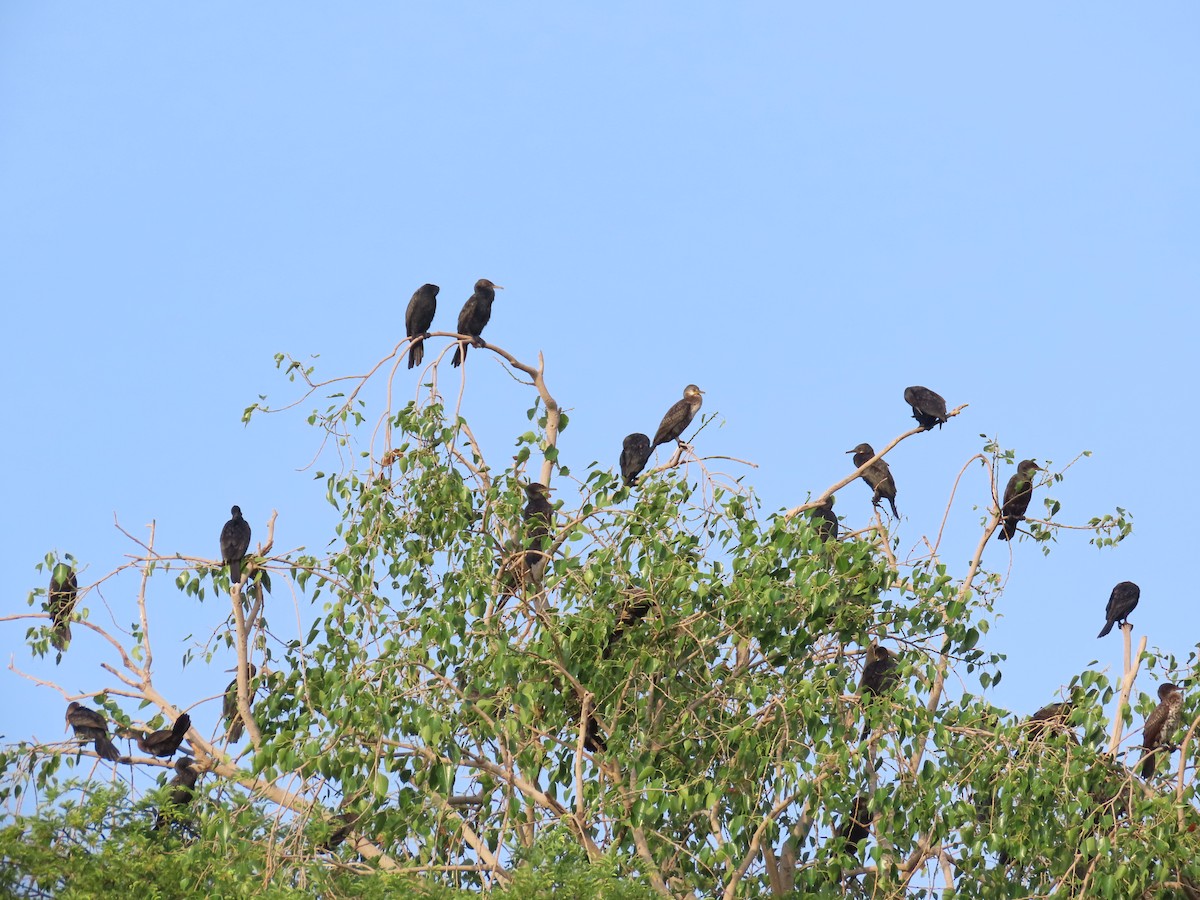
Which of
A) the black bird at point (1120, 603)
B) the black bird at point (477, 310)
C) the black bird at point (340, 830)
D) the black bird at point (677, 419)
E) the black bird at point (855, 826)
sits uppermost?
the black bird at point (477, 310)

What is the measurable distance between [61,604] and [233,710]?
1103mm

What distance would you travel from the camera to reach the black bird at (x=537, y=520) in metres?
8.45

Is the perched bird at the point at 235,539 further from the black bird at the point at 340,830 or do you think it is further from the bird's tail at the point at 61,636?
the black bird at the point at 340,830

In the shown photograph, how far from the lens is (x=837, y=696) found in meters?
7.89

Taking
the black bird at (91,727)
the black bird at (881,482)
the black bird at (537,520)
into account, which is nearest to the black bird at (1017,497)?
the black bird at (881,482)

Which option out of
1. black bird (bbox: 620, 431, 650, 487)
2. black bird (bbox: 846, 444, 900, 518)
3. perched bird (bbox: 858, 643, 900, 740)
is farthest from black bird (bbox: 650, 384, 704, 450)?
perched bird (bbox: 858, 643, 900, 740)

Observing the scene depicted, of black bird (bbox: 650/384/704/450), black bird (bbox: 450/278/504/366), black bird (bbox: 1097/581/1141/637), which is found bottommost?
black bird (bbox: 1097/581/1141/637)

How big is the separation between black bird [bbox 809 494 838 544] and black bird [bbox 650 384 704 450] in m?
1.56

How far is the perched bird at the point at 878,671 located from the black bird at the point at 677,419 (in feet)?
8.43

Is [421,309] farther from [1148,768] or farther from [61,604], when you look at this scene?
[1148,768]

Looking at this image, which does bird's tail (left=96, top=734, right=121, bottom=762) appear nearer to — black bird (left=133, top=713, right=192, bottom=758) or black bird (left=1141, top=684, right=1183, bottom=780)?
black bird (left=133, top=713, right=192, bottom=758)

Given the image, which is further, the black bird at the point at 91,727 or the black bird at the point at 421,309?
the black bird at the point at 421,309

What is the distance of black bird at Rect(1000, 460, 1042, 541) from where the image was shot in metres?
9.05

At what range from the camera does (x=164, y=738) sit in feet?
28.9
